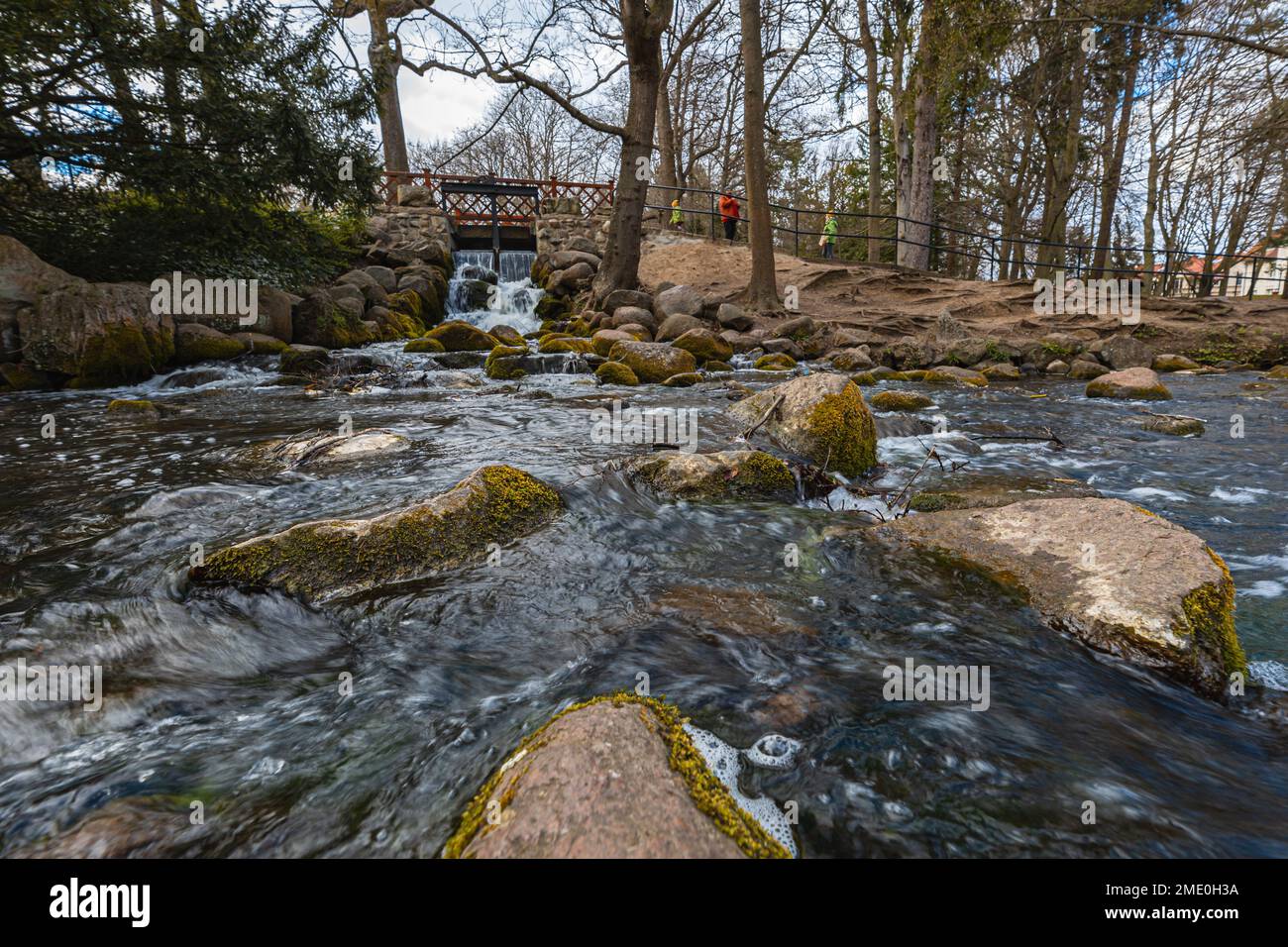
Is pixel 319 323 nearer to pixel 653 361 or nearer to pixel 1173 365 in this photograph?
pixel 653 361

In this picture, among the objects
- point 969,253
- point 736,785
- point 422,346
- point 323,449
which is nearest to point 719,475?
point 736,785

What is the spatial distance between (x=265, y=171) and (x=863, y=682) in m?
11.9

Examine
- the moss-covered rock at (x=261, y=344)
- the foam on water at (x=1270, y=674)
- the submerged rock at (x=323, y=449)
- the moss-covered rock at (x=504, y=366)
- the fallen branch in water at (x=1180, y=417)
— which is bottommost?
the foam on water at (x=1270, y=674)

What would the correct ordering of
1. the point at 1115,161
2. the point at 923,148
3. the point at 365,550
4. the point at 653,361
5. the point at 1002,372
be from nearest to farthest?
the point at 365,550
the point at 653,361
the point at 1002,372
the point at 923,148
the point at 1115,161

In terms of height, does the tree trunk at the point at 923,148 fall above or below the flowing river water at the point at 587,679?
above

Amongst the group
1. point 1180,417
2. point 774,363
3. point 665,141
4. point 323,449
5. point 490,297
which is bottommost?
point 323,449

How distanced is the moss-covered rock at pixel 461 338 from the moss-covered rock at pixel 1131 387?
428 inches

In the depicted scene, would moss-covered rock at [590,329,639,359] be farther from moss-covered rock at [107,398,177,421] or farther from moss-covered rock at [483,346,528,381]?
moss-covered rock at [107,398,177,421]

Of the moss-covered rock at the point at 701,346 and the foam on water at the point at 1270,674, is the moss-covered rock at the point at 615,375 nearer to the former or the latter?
the moss-covered rock at the point at 701,346

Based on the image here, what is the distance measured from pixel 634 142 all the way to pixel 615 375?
23.5 ft

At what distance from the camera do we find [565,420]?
701cm

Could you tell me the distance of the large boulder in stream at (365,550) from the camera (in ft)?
9.36

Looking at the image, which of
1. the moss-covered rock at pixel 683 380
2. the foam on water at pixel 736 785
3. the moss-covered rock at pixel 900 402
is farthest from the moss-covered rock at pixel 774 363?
the foam on water at pixel 736 785

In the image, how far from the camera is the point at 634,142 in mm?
13688
